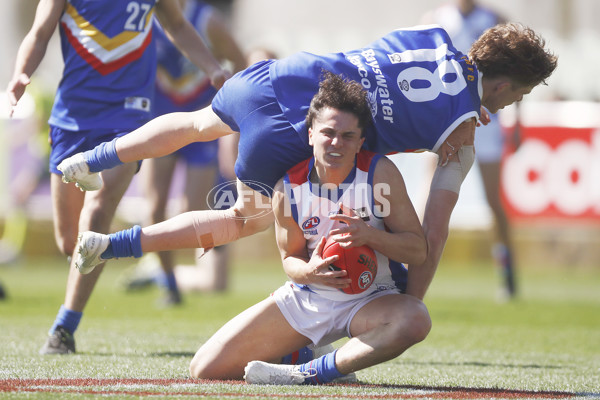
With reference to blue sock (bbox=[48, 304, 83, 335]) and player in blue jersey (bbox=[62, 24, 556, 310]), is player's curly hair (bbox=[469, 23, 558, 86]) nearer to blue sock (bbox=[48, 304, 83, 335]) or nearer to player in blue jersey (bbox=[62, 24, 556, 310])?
player in blue jersey (bbox=[62, 24, 556, 310])

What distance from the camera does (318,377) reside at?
4.35 m

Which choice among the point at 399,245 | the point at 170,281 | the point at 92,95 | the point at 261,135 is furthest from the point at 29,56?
the point at 170,281

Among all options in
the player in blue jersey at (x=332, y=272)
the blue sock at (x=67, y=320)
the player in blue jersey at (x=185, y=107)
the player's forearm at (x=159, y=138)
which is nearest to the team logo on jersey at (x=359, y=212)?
the player in blue jersey at (x=332, y=272)

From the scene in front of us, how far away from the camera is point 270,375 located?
4344 mm

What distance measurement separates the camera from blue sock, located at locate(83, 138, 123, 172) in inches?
195

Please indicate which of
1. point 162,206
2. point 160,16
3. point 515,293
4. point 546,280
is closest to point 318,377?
point 160,16

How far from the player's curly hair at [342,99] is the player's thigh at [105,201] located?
1595 mm

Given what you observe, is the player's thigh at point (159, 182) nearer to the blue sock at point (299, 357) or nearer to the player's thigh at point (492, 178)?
Answer: the player's thigh at point (492, 178)

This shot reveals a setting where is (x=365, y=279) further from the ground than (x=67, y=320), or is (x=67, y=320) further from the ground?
(x=365, y=279)

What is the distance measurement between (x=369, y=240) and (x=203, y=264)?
6.26 metres

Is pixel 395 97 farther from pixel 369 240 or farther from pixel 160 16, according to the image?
pixel 160 16

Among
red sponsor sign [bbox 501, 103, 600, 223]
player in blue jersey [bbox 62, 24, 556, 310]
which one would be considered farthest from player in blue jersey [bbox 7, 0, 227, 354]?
red sponsor sign [bbox 501, 103, 600, 223]

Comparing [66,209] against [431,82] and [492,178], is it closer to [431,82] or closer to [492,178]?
[431,82]

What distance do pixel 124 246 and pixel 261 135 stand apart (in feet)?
2.92
